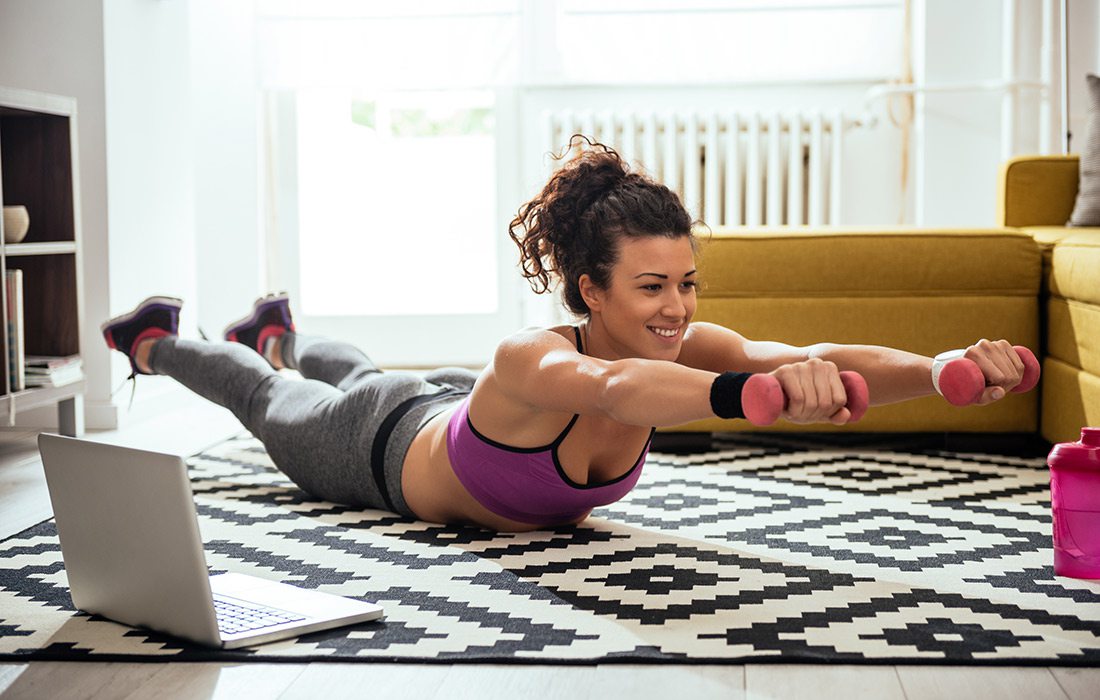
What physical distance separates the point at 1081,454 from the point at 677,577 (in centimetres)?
54

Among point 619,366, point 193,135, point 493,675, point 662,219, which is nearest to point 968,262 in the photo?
point 662,219

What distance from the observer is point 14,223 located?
2.80m

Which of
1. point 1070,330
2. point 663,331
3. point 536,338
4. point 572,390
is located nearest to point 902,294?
point 1070,330

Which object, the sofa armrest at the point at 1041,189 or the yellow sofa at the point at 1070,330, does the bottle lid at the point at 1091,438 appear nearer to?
the yellow sofa at the point at 1070,330

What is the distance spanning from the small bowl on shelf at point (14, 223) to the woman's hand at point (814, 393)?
7.06 feet

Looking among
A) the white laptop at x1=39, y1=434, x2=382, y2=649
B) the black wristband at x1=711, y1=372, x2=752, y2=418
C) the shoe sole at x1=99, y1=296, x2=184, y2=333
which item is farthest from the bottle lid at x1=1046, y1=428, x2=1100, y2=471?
the shoe sole at x1=99, y1=296, x2=184, y2=333

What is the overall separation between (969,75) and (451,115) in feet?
5.73

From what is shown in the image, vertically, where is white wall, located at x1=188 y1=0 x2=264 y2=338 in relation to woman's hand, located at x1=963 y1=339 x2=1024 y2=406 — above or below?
above

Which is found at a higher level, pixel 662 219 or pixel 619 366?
pixel 662 219

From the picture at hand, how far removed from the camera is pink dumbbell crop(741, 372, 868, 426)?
3.81 ft

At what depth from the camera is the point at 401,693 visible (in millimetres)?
1250

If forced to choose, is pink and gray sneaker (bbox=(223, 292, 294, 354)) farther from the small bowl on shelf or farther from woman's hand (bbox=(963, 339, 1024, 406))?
woman's hand (bbox=(963, 339, 1024, 406))

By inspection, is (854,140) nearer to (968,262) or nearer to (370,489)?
(968,262)

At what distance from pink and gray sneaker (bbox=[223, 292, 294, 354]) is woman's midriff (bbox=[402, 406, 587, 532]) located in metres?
0.91
